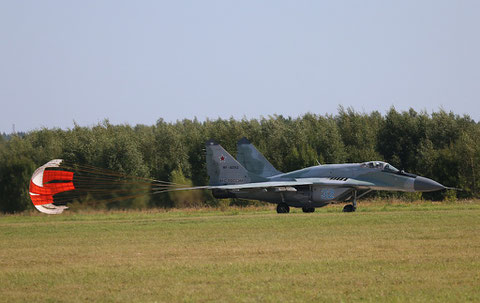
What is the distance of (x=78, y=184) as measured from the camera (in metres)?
41.9

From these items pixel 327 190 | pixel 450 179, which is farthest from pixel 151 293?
pixel 450 179

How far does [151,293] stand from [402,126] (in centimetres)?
4487

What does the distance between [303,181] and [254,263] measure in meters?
18.3

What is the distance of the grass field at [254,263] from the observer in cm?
1103

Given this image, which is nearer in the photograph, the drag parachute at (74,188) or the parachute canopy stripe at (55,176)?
the drag parachute at (74,188)

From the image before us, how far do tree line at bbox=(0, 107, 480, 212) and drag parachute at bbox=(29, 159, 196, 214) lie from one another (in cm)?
261

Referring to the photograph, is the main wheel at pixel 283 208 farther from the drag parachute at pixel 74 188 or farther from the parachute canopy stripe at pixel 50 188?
the parachute canopy stripe at pixel 50 188

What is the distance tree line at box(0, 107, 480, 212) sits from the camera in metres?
44.8

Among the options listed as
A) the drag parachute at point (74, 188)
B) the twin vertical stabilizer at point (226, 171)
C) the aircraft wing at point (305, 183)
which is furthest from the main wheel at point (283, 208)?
the drag parachute at point (74, 188)

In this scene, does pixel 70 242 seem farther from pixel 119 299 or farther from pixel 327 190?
pixel 327 190

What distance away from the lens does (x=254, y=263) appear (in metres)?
14.1

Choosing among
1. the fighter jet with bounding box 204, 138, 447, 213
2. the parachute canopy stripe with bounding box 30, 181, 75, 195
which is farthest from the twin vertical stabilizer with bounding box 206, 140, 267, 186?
the parachute canopy stripe with bounding box 30, 181, 75, 195

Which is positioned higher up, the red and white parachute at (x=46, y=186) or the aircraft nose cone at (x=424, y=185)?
the red and white parachute at (x=46, y=186)

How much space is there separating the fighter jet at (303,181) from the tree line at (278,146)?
35.6 ft
